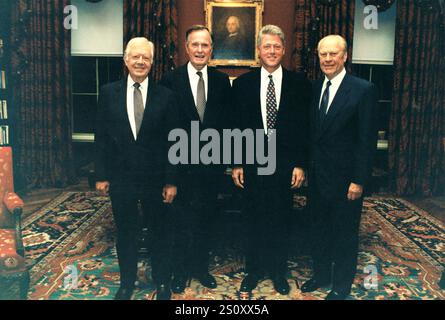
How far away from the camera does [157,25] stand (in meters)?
6.62

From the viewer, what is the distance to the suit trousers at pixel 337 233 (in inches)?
127

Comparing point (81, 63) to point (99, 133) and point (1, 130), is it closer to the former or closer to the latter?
point (1, 130)

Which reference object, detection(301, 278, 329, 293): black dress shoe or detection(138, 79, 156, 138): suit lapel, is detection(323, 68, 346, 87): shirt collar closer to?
detection(138, 79, 156, 138): suit lapel

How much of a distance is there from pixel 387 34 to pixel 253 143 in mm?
4657

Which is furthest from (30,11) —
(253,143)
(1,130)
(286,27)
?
(253,143)

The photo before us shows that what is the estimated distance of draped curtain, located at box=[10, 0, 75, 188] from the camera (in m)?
6.50

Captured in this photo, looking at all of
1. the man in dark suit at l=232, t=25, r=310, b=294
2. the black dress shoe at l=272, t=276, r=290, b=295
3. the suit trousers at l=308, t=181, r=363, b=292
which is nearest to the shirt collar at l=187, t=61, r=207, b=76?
the man in dark suit at l=232, t=25, r=310, b=294

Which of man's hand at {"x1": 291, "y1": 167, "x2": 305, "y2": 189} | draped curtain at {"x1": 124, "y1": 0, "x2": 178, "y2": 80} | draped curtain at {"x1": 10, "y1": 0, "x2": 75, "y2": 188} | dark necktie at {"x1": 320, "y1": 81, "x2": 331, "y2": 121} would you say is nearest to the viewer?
dark necktie at {"x1": 320, "y1": 81, "x2": 331, "y2": 121}

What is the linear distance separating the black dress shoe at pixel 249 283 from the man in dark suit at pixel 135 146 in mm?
773

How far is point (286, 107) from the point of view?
321cm

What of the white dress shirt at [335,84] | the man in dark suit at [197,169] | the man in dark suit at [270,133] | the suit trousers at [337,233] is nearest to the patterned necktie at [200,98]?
the man in dark suit at [197,169]

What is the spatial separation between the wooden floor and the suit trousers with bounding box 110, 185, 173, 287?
9.28ft

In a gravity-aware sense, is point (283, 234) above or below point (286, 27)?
below
